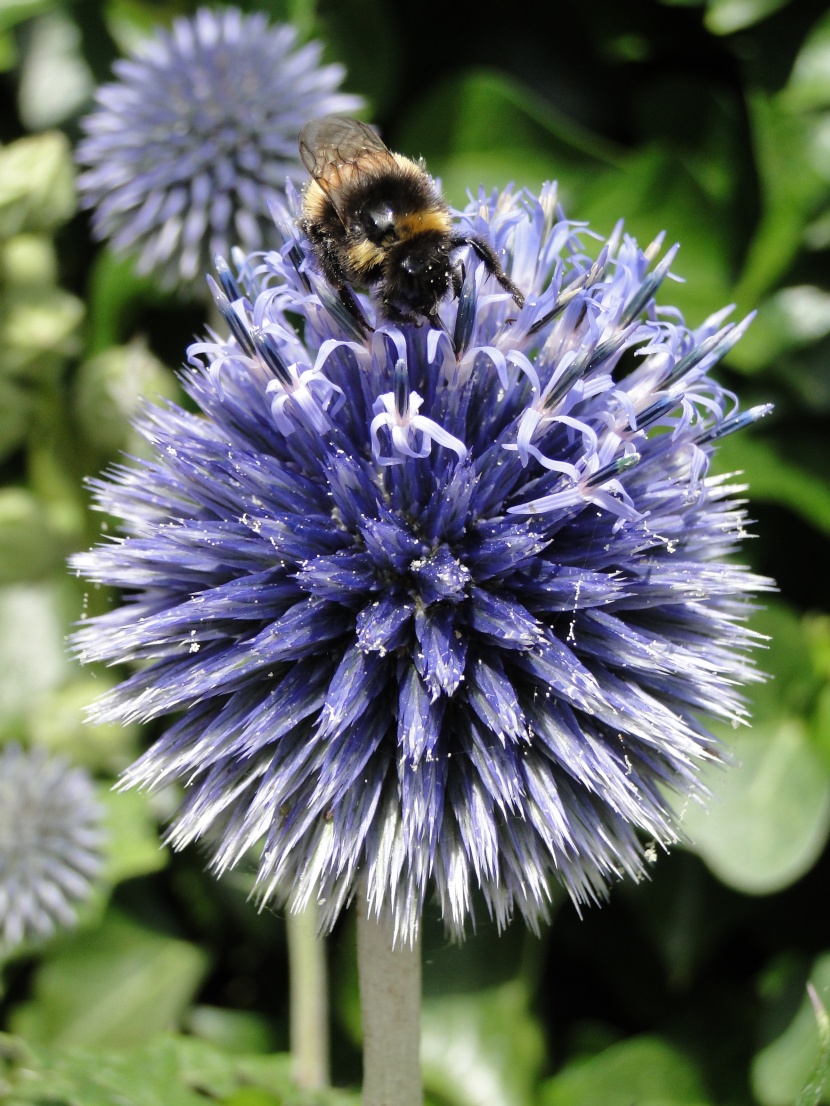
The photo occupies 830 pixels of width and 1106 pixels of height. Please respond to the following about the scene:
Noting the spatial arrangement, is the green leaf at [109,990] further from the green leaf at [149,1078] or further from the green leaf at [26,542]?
the green leaf at [26,542]

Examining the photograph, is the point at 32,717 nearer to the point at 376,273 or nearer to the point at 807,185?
the point at 376,273

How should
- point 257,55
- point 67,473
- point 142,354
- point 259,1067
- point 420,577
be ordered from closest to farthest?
point 420,577
point 259,1067
point 257,55
point 142,354
point 67,473

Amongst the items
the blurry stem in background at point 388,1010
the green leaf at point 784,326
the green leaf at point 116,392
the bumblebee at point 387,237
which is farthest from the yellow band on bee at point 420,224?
the green leaf at point 784,326

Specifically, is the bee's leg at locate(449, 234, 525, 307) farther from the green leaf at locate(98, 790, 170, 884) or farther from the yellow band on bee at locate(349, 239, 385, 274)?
the green leaf at locate(98, 790, 170, 884)

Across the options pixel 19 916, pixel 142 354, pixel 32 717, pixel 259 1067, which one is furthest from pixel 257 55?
pixel 259 1067

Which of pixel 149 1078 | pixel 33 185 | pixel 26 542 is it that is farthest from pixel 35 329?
pixel 149 1078

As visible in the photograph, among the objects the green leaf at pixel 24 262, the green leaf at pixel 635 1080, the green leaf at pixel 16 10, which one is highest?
the green leaf at pixel 16 10

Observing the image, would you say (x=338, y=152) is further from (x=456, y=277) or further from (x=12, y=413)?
(x=12, y=413)

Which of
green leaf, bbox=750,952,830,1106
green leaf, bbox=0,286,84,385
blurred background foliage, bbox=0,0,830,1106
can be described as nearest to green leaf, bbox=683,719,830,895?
blurred background foliage, bbox=0,0,830,1106
